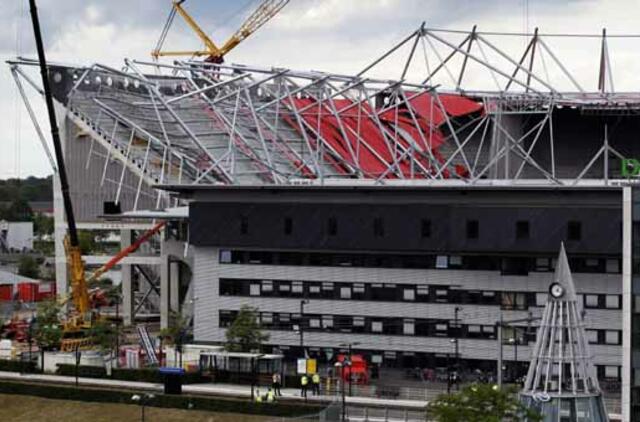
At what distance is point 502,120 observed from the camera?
368 feet

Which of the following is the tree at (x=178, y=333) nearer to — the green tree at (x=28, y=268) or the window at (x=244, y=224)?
the window at (x=244, y=224)

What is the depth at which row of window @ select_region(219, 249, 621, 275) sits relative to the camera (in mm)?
79875

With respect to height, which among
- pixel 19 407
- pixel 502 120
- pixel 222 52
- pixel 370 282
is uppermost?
pixel 222 52

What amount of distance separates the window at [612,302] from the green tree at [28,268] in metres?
115

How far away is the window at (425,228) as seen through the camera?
83438 mm

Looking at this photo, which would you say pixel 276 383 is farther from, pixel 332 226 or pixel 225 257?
pixel 225 257

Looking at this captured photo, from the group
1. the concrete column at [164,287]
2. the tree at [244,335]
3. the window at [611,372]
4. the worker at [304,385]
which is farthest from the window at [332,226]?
the concrete column at [164,287]

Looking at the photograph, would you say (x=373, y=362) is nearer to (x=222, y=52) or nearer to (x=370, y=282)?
(x=370, y=282)

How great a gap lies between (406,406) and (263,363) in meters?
12.3

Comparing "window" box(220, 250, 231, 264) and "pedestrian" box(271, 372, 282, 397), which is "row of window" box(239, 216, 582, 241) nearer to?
"window" box(220, 250, 231, 264)

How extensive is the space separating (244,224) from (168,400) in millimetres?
19284

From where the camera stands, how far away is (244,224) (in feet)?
291

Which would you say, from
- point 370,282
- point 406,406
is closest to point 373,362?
point 370,282

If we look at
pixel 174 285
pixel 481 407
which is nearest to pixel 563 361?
pixel 481 407
